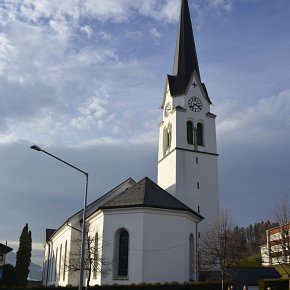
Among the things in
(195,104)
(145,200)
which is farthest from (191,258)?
(195,104)

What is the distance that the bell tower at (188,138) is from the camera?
41250 millimetres

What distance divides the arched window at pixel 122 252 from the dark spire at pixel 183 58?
68.4ft

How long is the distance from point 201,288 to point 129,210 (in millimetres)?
7850

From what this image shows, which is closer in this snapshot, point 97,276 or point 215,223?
point 97,276

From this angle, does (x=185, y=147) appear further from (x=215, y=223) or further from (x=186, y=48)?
(x=186, y=48)

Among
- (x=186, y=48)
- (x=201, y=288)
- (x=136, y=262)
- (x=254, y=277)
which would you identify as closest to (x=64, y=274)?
(x=136, y=262)

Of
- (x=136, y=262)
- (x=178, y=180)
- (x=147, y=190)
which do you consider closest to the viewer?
(x=136, y=262)

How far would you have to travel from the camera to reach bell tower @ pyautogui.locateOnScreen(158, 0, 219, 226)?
41250mm

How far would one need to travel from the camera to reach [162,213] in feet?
100

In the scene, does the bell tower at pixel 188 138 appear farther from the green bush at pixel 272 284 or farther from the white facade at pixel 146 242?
the green bush at pixel 272 284

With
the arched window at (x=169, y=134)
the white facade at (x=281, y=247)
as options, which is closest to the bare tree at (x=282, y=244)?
the white facade at (x=281, y=247)

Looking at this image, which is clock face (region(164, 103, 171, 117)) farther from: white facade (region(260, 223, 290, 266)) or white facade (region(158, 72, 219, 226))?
white facade (region(260, 223, 290, 266))

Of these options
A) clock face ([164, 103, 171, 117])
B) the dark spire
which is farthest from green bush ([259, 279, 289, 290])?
the dark spire

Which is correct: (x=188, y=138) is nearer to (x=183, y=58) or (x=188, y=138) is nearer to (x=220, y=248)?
(x=183, y=58)
